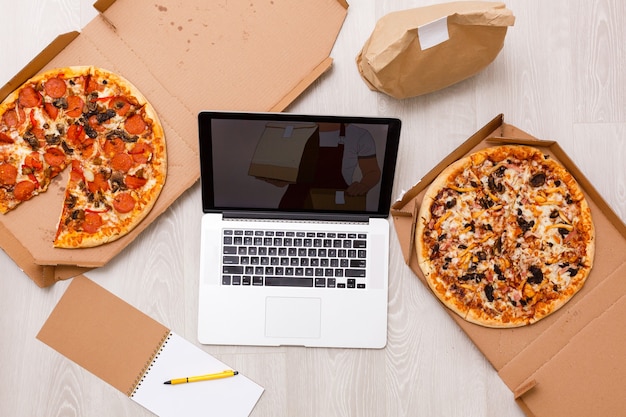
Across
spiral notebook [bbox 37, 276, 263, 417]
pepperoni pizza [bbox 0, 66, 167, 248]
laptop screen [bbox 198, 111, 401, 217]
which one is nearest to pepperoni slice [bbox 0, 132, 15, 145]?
pepperoni pizza [bbox 0, 66, 167, 248]

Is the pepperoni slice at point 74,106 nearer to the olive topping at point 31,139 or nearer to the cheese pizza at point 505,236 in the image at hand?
the olive topping at point 31,139

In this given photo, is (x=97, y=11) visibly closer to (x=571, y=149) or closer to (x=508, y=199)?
(x=508, y=199)

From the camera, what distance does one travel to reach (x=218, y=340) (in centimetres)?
139

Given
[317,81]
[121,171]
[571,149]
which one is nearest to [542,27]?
[571,149]

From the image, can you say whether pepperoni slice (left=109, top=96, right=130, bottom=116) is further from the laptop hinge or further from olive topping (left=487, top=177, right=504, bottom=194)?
olive topping (left=487, top=177, right=504, bottom=194)

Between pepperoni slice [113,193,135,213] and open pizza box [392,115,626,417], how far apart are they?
59 centimetres

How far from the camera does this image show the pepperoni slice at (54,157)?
1410 millimetres

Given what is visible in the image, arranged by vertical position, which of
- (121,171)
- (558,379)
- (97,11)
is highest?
(97,11)

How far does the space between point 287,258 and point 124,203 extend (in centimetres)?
39

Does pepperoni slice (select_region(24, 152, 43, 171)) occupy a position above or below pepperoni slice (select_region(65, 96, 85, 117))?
below

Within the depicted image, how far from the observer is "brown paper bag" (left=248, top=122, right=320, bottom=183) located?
1306mm

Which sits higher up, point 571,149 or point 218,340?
point 218,340

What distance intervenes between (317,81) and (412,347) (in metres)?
0.65

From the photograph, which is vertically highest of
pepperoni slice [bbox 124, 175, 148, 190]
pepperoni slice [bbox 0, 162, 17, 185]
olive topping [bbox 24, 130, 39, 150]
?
olive topping [bbox 24, 130, 39, 150]
